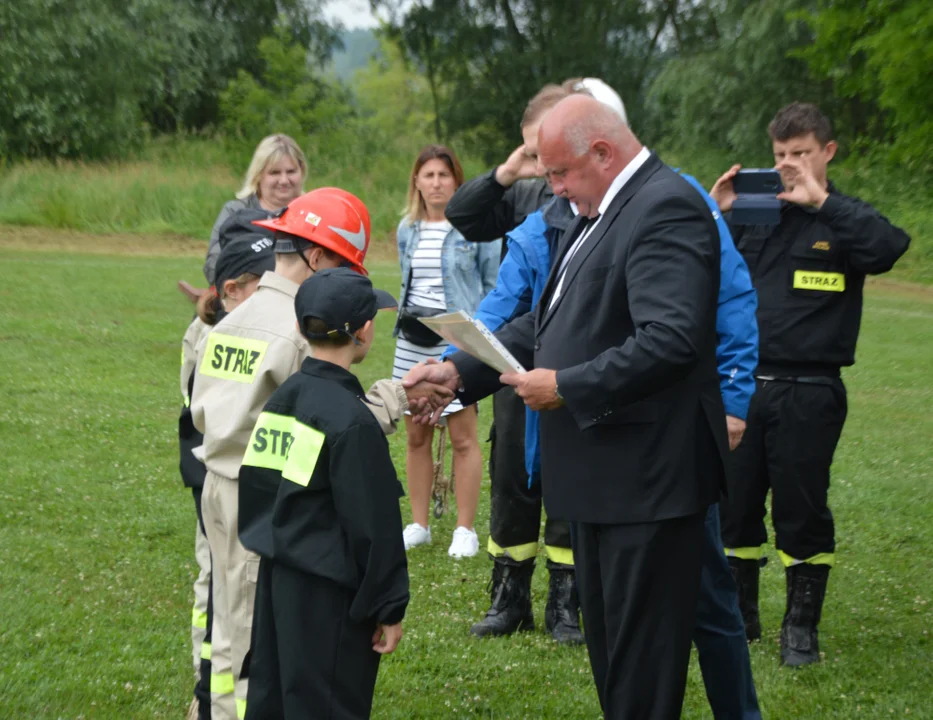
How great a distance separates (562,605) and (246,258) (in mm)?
2413

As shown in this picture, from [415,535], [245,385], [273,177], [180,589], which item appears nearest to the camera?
[245,385]

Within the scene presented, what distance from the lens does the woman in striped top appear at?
283 inches

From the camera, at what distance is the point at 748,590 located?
5.75 m

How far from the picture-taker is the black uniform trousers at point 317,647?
351cm

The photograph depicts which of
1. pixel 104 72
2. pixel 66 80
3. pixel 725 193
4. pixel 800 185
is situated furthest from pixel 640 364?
pixel 104 72

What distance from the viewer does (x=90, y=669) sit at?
518 cm

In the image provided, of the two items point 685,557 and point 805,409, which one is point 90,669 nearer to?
point 685,557

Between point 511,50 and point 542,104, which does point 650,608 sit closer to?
point 542,104

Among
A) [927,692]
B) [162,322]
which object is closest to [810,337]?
[927,692]

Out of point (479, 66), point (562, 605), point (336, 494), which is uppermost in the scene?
point (336, 494)

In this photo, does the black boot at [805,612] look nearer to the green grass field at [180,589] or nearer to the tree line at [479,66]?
the green grass field at [180,589]

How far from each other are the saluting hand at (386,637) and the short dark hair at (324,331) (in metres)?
0.87

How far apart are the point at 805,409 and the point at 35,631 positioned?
12.3ft

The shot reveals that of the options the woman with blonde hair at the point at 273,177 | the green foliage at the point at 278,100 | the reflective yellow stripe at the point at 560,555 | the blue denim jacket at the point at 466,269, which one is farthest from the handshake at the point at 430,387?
the green foliage at the point at 278,100
